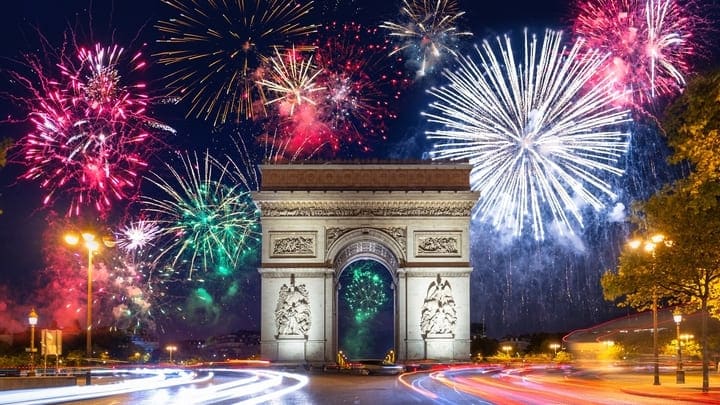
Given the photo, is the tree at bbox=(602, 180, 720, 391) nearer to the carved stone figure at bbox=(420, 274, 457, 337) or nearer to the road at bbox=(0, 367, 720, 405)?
the road at bbox=(0, 367, 720, 405)

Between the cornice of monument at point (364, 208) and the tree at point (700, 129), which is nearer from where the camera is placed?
the tree at point (700, 129)

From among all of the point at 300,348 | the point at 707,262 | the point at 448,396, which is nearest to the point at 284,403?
the point at 448,396

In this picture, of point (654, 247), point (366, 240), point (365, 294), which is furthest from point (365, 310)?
point (654, 247)

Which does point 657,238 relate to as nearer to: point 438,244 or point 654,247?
point 654,247

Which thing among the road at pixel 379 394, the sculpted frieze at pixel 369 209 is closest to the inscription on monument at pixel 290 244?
the sculpted frieze at pixel 369 209

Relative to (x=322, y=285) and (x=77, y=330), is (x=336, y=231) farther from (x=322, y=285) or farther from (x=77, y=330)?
(x=77, y=330)

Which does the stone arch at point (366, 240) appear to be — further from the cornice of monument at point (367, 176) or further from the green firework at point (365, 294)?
the green firework at point (365, 294)
